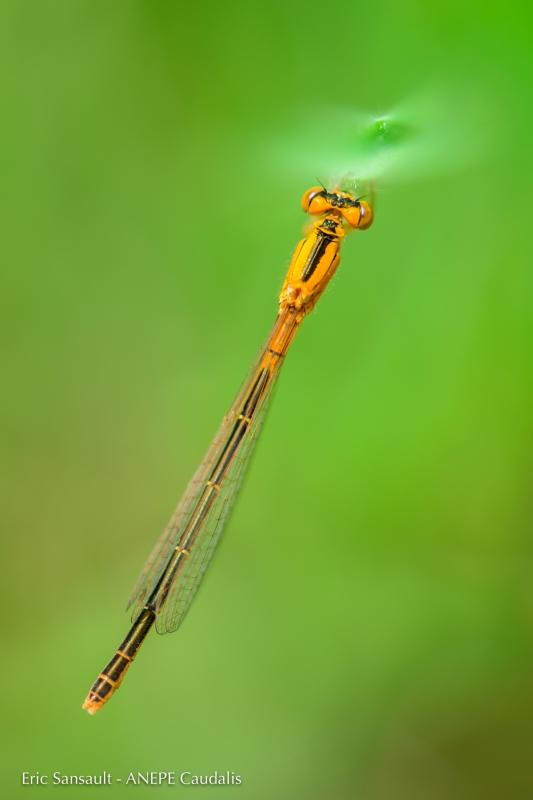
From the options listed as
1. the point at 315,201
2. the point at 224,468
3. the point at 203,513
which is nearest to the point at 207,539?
the point at 203,513

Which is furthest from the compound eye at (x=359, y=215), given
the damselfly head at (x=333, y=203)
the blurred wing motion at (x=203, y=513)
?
the blurred wing motion at (x=203, y=513)

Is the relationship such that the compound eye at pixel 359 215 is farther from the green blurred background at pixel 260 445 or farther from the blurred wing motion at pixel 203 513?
the blurred wing motion at pixel 203 513

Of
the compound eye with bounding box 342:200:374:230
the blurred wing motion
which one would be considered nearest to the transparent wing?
the blurred wing motion

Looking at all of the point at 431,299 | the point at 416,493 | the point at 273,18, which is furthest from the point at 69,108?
the point at 416,493

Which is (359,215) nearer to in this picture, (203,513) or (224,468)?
(224,468)

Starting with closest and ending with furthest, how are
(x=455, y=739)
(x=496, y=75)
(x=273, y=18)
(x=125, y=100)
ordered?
1. (x=496, y=75)
2. (x=273, y=18)
3. (x=125, y=100)
4. (x=455, y=739)

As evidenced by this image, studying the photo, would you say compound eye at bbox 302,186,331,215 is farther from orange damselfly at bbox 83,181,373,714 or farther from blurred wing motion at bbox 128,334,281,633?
blurred wing motion at bbox 128,334,281,633

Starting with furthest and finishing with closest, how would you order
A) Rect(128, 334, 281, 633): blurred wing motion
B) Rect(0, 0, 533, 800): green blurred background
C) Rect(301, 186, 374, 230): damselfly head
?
1. Rect(128, 334, 281, 633): blurred wing motion
2. Rect(301, 186, 374, 230): damselfly head
3. Rect(0, 0, 533, 800): green blurred background

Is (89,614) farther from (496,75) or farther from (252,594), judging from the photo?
(496,75)
